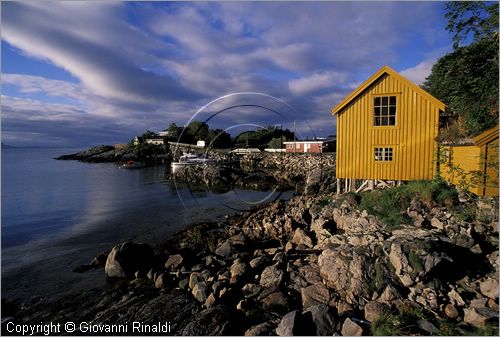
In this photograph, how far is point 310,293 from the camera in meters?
8.48

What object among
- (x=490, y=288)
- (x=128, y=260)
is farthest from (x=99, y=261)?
(x=490, y=288)

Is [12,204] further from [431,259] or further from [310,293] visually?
[431,259]

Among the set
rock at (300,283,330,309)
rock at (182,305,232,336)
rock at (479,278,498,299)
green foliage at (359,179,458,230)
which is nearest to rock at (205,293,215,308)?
rock at (182,305,232,336)

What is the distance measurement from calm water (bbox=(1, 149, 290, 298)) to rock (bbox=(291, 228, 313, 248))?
7631mm

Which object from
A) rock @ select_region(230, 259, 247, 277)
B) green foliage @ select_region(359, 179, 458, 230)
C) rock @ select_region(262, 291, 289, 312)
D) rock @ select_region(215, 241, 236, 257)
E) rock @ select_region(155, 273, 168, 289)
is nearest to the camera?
rock @ select_region(262, 291, 289, 312)

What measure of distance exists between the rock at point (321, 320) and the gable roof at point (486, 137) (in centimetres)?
870

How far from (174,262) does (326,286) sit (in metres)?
6.41

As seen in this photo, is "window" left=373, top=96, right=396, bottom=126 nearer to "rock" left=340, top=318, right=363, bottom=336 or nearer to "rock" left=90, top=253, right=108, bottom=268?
"rock" left=340, top=318, right=363, bottom=336

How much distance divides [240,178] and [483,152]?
28731 mm

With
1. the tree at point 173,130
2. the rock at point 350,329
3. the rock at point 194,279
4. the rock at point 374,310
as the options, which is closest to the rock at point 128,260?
the rock at point 194,279

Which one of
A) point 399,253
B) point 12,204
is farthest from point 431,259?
point 12,204

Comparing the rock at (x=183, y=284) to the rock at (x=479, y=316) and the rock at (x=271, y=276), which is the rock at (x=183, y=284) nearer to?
the rock at (x=271, y=276)

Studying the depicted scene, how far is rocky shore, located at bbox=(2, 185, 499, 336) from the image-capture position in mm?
7172

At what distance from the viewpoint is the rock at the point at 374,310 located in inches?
283
